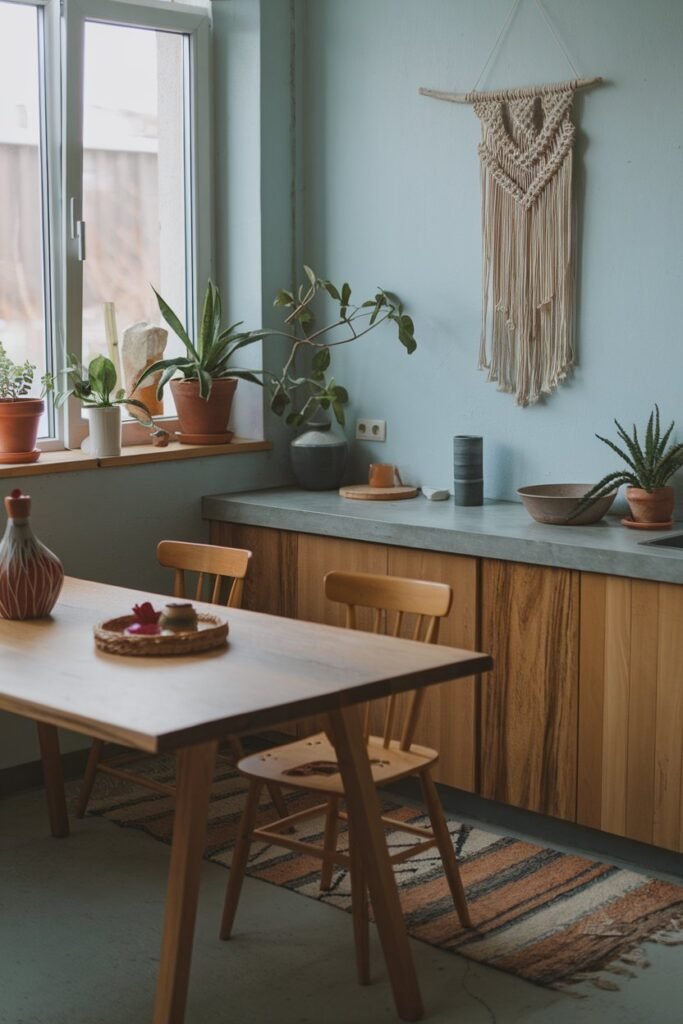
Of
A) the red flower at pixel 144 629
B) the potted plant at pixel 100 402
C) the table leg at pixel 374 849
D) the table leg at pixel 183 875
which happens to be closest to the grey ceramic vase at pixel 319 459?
the potted plant at pixel 100 402

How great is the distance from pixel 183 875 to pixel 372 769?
664 millimetres

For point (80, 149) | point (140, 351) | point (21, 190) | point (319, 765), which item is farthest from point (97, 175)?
point (319, 765)

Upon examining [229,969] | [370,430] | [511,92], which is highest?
[511,92]

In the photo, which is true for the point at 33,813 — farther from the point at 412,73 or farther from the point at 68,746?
the point at 412,73

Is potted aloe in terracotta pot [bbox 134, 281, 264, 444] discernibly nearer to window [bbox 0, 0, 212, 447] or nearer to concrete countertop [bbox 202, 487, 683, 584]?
window [bbox 0, 0, 212, 447]

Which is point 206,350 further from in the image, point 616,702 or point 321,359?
point 616,702

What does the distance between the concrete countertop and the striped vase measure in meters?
1.17

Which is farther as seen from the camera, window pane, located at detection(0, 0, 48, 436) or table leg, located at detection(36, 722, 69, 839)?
window pane, located at detection(0, 0, 48, 436)

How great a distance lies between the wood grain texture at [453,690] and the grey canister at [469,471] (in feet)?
1.24

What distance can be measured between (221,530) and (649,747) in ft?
5.95

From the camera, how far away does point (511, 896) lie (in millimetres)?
3525

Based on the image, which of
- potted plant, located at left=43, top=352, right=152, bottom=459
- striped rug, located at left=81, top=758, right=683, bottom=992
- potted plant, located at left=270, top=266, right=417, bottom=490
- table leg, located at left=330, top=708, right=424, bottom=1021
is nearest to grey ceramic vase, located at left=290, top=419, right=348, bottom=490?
potted plant, located at left=270, top=266, right=417, bottom=490

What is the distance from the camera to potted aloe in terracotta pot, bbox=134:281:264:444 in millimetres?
4754

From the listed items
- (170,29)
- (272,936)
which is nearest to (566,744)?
(272,936)
